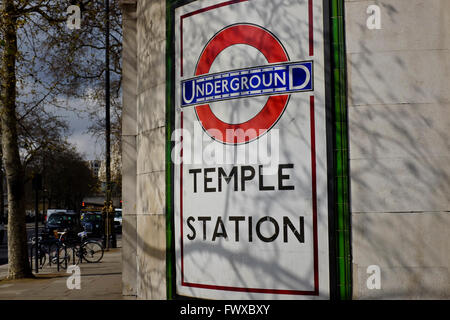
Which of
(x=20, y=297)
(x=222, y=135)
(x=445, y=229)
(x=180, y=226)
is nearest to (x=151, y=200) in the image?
(x=180, y=226)

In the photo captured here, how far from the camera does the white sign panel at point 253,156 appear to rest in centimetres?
636

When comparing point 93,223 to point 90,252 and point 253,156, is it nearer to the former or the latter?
point 90,252

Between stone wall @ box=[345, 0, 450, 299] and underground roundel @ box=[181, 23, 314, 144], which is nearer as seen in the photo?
stone wall @ box=[345, 0, 450, 299]

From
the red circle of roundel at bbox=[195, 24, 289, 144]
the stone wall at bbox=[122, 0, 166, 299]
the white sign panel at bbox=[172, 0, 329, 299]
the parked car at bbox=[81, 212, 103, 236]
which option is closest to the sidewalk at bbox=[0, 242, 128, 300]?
the stone wall at bbox=[122, 0, 166, 299]

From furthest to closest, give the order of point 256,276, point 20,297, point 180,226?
point 20,297
point 180,226
point 256,276

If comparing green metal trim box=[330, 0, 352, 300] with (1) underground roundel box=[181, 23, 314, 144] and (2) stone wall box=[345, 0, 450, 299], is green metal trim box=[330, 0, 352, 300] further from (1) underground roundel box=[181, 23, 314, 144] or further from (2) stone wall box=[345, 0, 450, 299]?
(1) underground roundel box=[181, 23, 314, 144]

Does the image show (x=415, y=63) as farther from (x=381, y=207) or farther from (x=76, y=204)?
(x=76, y=204)

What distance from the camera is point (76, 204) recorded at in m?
86.1

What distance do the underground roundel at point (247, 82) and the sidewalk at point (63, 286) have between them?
4.89 m

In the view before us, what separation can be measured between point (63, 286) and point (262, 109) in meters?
9.06

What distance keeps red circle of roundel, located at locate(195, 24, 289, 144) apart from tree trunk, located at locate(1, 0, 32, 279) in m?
9.09

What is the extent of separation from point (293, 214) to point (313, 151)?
75 centimetres

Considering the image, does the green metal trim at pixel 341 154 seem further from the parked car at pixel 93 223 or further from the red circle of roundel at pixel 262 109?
the parked car at pixel 93 223

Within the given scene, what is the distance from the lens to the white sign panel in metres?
6.36
